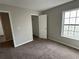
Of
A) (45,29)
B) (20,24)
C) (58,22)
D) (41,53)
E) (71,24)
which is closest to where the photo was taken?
(41,53)

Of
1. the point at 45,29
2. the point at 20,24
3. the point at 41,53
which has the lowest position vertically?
the point at 41,53

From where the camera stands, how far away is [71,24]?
289 cm

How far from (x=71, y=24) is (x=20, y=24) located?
3.09 meters

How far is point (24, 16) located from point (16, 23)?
743mm

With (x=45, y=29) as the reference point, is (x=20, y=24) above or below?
above

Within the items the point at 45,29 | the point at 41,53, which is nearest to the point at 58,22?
the point at 45,29

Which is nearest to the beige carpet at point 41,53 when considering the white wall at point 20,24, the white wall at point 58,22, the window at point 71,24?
the white wall at point 58,22

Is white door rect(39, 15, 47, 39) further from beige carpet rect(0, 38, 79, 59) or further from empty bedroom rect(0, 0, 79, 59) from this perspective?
beige carpet rect(0, 38, 79, 59)

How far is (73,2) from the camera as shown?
2.58 meters

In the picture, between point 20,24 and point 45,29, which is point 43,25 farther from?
point 20,24

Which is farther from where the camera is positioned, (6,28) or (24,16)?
(6,28)

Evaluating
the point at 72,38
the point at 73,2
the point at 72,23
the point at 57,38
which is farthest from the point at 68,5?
the point at 57,38

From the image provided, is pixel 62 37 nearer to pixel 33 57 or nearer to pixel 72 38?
pixel 72 38

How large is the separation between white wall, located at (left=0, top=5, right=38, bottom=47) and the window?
2.42 m
